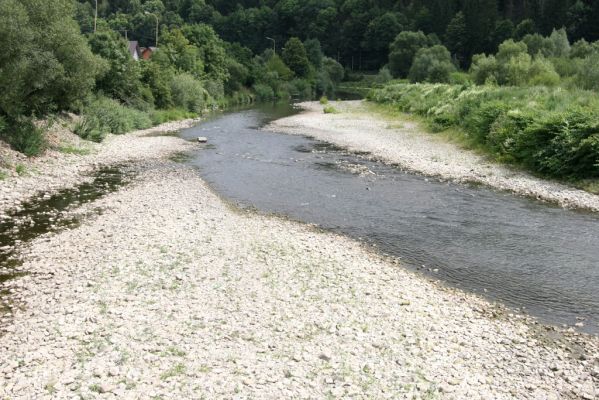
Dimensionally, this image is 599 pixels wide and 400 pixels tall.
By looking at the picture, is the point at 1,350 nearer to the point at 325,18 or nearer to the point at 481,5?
the point at 481,5

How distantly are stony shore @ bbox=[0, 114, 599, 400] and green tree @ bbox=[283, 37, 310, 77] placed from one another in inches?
4443

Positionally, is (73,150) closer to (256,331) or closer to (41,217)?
(41,217)

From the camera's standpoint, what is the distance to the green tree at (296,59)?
124 m

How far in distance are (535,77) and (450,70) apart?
38359 millimetres

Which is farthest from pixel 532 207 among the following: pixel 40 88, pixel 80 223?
pixel 40 88

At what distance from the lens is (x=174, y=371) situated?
9.16 metres

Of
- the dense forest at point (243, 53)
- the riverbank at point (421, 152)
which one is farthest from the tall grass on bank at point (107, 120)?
the riverbank at point (421, 152)

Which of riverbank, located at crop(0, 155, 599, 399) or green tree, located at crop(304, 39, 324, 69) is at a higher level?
green tree, located at crop(304, 39, 324, 69)

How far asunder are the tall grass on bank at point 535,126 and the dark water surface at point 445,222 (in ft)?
15.7

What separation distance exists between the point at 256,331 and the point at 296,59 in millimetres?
119718

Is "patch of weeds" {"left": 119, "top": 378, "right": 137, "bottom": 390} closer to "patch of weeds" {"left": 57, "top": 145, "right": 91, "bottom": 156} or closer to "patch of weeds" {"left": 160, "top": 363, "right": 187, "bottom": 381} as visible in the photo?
"patch of weeds" {"left": 160, "top": 363, "right": 187, "bottom": 381}

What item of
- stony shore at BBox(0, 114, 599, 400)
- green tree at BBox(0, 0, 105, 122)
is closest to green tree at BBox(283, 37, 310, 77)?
green tree at BBox(0, 0, 105, 122)

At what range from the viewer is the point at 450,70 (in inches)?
3666

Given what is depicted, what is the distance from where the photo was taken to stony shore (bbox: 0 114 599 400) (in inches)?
352
